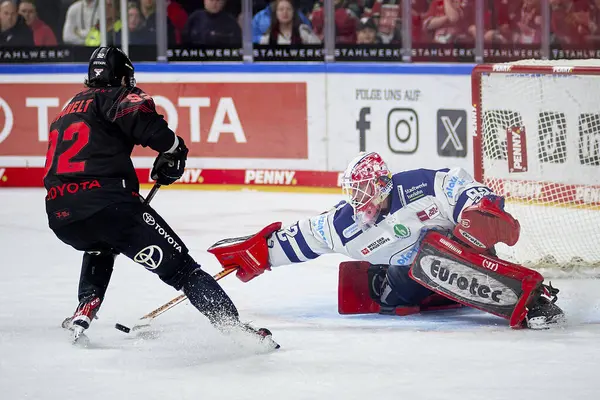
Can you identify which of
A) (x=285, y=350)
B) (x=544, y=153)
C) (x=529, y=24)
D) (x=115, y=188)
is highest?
(x=529, y=24)

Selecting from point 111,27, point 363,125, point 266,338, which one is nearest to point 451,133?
point 363,125

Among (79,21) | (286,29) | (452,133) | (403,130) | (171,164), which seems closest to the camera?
(171,164)

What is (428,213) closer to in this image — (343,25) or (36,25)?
(343,25)

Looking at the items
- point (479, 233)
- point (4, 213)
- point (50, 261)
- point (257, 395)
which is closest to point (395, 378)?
point (257, 395)

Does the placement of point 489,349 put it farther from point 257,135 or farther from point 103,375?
point 257,135

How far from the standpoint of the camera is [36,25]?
363 inches

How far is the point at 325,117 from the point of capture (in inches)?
341

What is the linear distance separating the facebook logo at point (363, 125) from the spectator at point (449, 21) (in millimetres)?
667

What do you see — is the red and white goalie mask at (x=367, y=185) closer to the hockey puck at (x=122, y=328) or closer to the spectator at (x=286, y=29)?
the hockey puck at (x=122, y=328)

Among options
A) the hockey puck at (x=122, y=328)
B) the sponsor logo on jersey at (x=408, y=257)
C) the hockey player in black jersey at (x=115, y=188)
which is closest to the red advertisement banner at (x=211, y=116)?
the sponsor logo on jersey at (x=408, y=257)

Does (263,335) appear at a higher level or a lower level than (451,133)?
lower

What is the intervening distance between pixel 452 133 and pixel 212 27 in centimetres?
196

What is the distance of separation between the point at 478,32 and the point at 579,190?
2260 millimetres

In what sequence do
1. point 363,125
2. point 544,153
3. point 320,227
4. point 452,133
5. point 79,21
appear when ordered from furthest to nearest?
point 79,21, point 363,125, point 452,133, point 544,153, point 320,227
